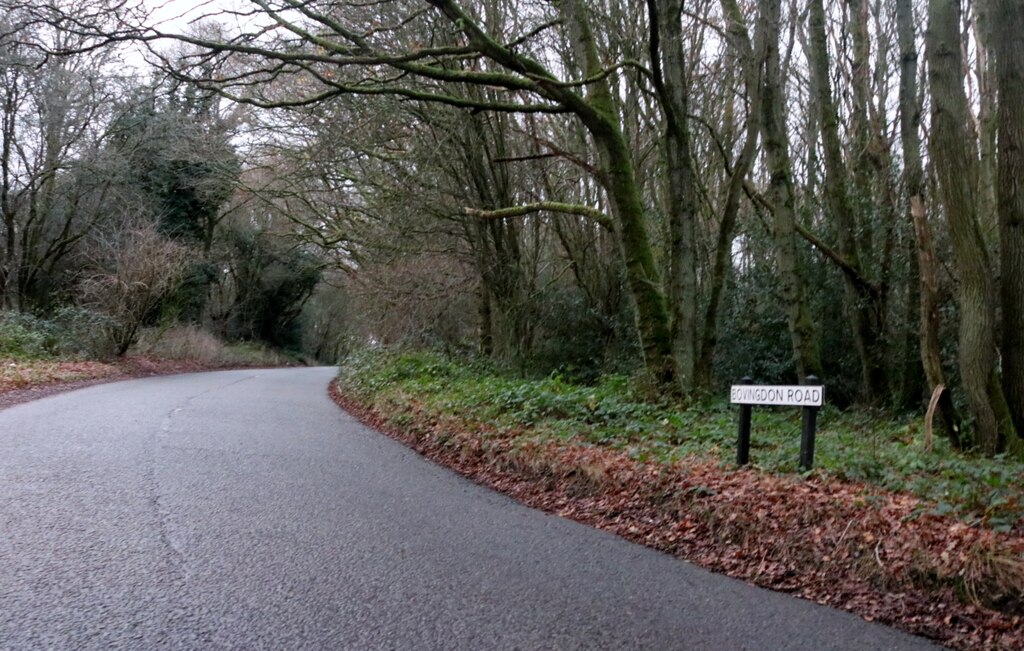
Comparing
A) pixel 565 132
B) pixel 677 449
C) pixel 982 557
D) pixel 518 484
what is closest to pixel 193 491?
pixel 518 484

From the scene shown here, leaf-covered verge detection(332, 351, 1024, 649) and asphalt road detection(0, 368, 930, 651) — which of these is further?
leaf-covered verge detection(332, 351, 1024, 649)

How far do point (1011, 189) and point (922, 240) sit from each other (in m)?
1.46

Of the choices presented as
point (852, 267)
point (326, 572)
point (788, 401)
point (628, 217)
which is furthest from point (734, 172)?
point (326, 572)

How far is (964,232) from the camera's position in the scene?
862 centimetres

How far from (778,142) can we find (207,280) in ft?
95.7

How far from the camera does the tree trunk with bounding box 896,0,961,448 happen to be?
966cm

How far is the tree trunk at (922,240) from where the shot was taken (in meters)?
9.66

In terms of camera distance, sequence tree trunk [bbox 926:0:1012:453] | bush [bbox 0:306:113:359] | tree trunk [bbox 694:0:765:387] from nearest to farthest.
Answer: tree trunk [bbox 926:0:1012:453], tree trunk [bbox 694:0:765:387], bush [bbox 0:306:113:359]

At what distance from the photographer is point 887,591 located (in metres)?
4.77

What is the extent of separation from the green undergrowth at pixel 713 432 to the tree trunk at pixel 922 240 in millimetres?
589

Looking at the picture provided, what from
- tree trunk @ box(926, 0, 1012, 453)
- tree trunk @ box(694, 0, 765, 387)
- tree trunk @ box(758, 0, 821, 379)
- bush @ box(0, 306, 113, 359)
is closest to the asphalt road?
tree trunk @ box(926, 0, 1012, 453)

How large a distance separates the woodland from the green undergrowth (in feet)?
3.10

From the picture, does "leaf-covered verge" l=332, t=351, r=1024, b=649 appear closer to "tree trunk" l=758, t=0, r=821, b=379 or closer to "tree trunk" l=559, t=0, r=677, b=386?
"tree trunk" l=559, t=0, r=677, b=386

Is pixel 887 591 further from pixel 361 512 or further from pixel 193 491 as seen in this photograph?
pixel 193 491
